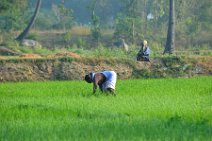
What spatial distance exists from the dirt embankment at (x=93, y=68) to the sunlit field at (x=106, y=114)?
571 centimetres

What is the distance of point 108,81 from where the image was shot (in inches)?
520

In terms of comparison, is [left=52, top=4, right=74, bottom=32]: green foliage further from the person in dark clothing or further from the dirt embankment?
the person in dark clothing

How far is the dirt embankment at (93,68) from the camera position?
20.5m

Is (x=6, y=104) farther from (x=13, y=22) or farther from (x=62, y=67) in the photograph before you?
(x=13, y=22)

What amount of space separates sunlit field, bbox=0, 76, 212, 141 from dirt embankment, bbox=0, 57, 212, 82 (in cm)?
571

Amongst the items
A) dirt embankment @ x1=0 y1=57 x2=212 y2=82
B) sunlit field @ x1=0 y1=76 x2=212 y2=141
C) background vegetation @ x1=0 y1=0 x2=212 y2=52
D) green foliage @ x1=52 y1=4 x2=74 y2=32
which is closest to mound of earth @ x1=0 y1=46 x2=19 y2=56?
dirt embankment @ x1=0 y1=57 x2=212 y2=82

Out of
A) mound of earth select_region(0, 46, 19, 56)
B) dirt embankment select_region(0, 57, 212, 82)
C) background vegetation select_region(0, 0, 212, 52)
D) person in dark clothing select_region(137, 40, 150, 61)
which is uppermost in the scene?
person in dark clothing select_region(137, 40, 150, 61)

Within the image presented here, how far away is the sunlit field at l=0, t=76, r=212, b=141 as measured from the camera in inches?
296

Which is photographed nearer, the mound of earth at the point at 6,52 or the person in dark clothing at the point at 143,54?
the person in dark clothing at the point at 143,54

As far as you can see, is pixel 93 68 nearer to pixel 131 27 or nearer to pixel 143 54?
pixel 143 54

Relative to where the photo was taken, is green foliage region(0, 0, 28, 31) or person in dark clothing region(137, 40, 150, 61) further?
green foliage region(0, 0, 28, 31)

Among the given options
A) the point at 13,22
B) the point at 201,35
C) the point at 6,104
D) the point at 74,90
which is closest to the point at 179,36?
the point at 201,35

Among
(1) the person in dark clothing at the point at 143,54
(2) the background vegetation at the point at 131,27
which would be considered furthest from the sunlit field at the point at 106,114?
(2) the background vegetation at the point at 131,27

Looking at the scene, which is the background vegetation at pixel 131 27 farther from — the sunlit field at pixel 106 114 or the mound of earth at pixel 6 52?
the sunlit field at pixel 106 114
